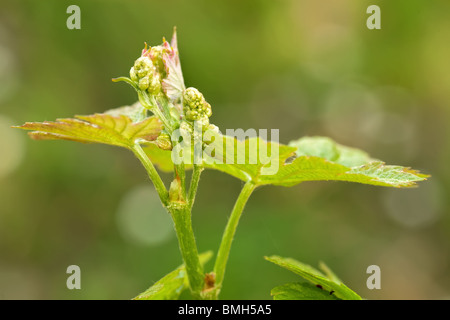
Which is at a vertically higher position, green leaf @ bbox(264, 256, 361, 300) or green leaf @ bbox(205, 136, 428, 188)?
green leaf @ bbox(205, 136, 428, 188)

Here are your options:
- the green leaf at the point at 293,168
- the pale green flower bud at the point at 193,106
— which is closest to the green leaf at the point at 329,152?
the green leaf at the point at 293,168

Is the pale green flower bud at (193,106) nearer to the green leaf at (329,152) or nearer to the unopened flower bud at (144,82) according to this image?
the unopened flower bud at (144,82)

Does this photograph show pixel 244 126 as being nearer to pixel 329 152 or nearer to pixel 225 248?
pixel 329 152

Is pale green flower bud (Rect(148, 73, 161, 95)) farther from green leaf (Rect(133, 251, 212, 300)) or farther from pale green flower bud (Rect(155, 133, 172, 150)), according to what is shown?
green leaf (Rect(133, 251, 212, 300))

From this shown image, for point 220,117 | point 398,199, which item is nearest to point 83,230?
point 220,117

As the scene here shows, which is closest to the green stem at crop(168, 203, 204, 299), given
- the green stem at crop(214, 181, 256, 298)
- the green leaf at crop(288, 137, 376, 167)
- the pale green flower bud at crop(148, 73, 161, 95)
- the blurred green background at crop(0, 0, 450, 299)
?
the green stem at crop(214, 181, 256, 298)
